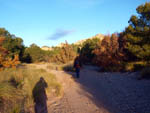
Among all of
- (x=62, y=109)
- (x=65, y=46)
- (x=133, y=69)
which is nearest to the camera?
(x=62, y=109)

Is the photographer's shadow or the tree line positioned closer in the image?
the photographer's shadow

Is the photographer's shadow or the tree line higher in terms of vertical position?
the tree line

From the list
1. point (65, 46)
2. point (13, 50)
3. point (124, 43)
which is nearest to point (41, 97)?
point (124, 43)

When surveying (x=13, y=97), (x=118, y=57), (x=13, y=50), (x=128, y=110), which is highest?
(x=13, y=50)

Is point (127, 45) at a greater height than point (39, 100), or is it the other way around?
point (127, 45)

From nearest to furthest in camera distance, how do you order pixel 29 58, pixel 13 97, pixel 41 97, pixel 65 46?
pixel 13 97 → pixel 41 97 → pixel 65 46 → pixel 29 58

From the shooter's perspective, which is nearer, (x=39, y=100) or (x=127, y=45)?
(x=39, y=100)

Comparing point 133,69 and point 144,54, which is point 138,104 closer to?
point 133,69

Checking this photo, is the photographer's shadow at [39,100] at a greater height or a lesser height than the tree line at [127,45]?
A: lesser

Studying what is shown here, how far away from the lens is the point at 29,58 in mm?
40250

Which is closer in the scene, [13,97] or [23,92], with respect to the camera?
[13,97]

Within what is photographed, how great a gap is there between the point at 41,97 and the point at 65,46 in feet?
63.4

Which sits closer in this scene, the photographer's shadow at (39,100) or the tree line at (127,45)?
the photographer's shadow at (39,100)

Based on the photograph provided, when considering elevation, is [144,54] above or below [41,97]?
above
